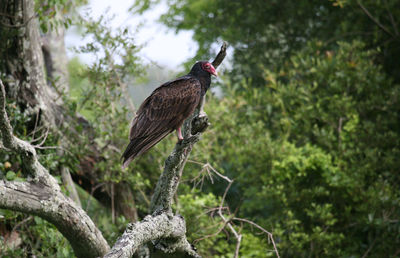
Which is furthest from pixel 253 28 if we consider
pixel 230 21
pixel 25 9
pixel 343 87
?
pixel 25 9

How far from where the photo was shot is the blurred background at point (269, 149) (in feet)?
16.3

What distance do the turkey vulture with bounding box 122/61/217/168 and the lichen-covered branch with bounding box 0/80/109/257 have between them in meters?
0.52

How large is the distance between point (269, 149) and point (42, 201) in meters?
3.21

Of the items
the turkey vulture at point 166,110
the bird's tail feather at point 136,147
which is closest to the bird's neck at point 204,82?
the turkey vulture at point 166,110

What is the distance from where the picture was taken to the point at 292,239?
206 inches

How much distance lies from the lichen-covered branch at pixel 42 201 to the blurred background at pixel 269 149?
1.85 ft

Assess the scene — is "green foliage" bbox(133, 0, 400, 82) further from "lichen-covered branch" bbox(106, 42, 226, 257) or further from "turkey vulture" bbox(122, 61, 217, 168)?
"lichen-covered branch" bbox(106, 42, 226, 257)

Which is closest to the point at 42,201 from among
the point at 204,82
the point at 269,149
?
the point at 204,82

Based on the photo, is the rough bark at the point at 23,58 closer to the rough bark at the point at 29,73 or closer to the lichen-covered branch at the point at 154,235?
the rough bark at the point at 29,73

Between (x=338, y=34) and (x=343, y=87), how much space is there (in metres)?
1.38

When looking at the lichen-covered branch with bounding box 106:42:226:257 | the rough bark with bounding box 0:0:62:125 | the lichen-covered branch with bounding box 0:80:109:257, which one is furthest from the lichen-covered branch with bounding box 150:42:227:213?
the rough bark with bounding box 0:0:62:125

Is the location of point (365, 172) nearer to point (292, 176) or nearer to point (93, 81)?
point (292, 176)

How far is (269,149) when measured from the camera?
5.74m

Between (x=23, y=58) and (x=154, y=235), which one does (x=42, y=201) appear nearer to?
(x=154, y=235)
